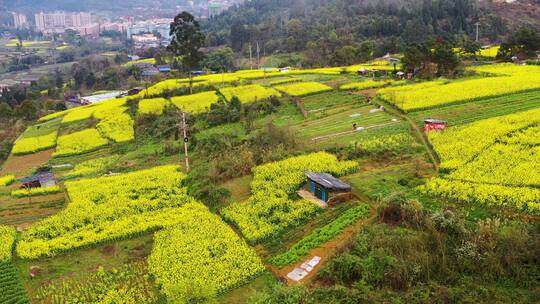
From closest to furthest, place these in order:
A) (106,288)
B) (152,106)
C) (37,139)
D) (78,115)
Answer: (106,288), (37,139), (152,106), (78,115)

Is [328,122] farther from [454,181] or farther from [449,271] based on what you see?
[449,271]

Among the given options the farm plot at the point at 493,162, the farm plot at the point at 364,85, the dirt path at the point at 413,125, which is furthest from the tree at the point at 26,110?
the farm plot at the point at 493,162

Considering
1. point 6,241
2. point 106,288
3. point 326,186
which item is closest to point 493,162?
point 326,186

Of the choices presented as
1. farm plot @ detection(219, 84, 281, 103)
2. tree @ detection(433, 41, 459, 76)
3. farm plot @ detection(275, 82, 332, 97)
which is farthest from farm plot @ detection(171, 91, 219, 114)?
tree @ detection(433, 41, 459, 76)

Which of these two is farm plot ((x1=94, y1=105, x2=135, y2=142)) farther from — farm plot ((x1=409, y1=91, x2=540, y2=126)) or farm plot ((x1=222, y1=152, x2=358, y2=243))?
farm plot ((x1=409, y1=91, x2=540, y2=126))

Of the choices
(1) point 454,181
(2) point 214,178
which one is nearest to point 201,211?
(2) point 214,178

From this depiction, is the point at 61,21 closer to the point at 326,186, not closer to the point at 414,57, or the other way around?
the point at 414,57

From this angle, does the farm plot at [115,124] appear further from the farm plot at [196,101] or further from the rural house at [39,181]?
the rural house at [39,181]
